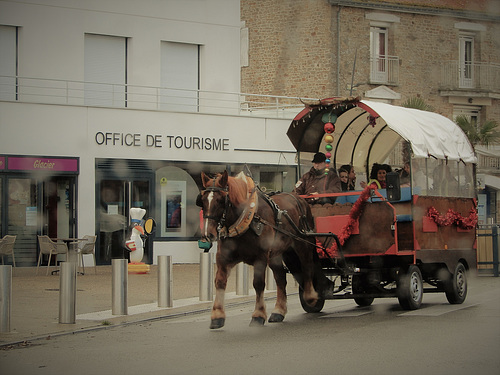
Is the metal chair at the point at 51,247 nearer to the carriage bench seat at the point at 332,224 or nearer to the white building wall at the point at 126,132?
the white building wall at the point at 126,132

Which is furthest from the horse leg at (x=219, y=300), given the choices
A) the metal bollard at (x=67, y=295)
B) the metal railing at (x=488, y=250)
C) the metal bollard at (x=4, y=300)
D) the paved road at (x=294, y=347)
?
the metal railing at (x=488, y=250)

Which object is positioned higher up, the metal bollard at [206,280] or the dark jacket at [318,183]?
the dark jacket at [318,183]

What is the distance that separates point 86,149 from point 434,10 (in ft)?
55.9

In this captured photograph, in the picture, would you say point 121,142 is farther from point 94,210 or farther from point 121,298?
point 121,298

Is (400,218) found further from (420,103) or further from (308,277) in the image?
(420,103)

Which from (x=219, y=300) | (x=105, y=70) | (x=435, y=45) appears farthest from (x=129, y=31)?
(x=435, y=45)

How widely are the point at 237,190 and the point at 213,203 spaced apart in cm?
54

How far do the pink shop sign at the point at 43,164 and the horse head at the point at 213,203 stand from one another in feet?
35.9

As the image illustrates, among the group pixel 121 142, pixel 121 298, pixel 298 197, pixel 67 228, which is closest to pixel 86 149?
pixel 121 142

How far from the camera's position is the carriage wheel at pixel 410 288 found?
1038 centimetres

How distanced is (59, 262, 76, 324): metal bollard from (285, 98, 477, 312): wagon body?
2.95m

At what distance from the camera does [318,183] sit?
1131 centimetres

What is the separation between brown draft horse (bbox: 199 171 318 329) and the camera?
8891mm

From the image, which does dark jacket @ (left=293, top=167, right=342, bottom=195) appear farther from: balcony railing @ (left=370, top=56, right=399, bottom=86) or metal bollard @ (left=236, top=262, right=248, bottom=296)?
metal bollard @ (left=236, top=262, right=248, bottom=296)
